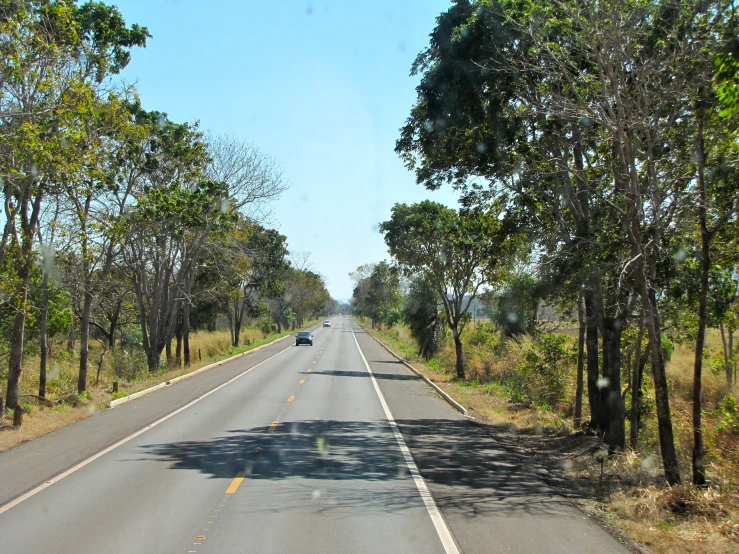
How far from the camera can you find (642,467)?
1079cm

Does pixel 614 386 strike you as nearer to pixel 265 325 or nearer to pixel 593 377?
pixel 593 377

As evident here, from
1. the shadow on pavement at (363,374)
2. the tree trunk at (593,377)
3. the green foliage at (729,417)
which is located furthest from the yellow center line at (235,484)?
the shadow on pavement at (363,374)

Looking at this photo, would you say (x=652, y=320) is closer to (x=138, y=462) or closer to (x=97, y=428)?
(x=138, y=462)

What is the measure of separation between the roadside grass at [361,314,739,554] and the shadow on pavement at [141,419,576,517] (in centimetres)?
78

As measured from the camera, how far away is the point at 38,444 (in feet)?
42.4

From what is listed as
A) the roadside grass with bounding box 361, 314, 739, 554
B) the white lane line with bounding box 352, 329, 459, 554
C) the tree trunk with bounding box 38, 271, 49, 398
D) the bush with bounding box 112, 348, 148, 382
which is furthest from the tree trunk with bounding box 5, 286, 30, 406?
the bush with bounding box 112, 348, 148, 382

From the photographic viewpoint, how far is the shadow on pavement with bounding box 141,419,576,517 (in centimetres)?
863

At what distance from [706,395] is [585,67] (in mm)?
16057

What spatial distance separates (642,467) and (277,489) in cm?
598

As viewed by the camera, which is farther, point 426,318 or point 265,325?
point 265,325

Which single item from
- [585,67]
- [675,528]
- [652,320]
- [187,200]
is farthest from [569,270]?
[187,200]

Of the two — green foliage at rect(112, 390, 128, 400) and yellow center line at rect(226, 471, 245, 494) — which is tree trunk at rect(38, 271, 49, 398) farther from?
yellow center line at rect(226, 471, 245, 494)

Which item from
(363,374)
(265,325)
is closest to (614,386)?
(363,374)

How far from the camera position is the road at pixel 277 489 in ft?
22.1
